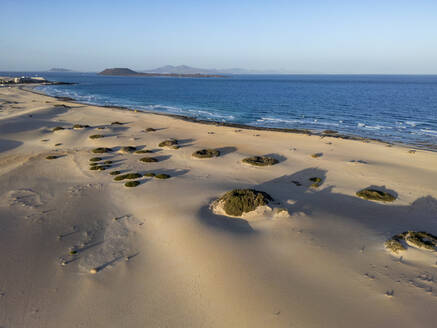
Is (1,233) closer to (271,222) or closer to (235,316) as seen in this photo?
(235,316)

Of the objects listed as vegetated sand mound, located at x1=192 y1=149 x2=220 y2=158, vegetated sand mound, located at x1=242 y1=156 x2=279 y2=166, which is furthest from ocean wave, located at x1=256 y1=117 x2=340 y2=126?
vegetated sand mound, located at x1=242 y1=156 x2=279 y2=166

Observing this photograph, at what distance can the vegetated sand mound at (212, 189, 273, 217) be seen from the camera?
68.1 feet

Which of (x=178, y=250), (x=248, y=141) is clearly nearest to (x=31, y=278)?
(x=178, y=250)

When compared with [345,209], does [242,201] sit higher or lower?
higher

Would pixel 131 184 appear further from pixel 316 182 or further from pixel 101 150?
pixel 316 182

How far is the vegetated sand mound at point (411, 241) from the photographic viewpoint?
16578 millimetres

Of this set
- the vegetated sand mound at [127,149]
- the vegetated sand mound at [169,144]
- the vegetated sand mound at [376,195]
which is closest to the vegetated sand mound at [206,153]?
the vegetated sand mound at [169,144]

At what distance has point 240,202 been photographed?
21.0m

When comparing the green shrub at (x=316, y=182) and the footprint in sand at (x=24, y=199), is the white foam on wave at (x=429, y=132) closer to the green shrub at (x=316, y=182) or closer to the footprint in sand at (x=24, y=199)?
the green shrub at (x=316, y=182)

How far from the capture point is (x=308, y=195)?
→ 81.7ft

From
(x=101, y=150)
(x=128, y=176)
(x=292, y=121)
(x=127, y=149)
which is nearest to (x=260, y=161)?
(x=128, y=176)

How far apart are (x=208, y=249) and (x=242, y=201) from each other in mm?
5462

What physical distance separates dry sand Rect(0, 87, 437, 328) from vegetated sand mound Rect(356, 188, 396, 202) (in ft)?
2.80

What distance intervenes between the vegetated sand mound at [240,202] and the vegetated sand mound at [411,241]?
27.8 feet
